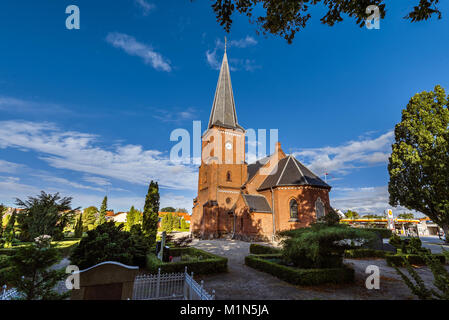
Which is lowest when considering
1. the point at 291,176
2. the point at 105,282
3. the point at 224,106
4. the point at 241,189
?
the point at 105,282

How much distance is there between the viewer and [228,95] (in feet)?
119

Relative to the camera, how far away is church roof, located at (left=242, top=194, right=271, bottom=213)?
2718 cm

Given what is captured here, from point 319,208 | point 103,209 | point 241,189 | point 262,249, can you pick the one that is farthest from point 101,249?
point 103,209

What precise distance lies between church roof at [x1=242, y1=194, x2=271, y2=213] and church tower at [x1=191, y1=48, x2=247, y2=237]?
12.5 feet

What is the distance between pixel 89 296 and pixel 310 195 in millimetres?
25152

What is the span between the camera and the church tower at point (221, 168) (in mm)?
30531

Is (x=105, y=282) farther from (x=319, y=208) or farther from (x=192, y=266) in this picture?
(x=319, y=208)

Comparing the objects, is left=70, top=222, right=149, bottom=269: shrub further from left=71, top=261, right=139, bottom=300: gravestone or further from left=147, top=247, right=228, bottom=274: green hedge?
left=71, top=261, right=139, bottom=300: gravestone

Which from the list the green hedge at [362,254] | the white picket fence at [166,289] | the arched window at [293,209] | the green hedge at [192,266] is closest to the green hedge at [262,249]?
the green hedge at [192,266]

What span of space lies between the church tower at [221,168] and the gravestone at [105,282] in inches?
972

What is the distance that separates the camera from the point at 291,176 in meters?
28.1

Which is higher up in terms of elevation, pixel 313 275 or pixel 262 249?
pixel 313 275

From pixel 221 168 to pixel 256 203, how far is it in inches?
315
